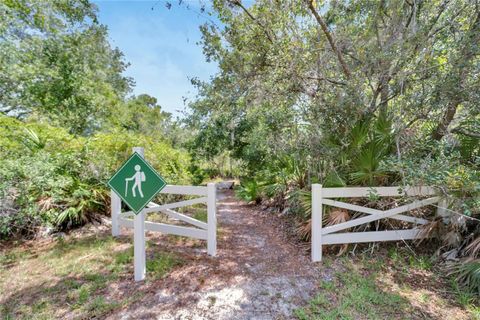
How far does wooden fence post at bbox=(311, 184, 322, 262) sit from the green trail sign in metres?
2.02

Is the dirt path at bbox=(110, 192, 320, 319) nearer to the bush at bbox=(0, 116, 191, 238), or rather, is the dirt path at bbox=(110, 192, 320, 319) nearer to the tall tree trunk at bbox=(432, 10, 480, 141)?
the bush at bbox=(0, 116, 191, 238)

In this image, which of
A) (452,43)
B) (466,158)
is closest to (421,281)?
(466,158)

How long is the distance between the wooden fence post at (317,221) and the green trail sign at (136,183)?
2.02m

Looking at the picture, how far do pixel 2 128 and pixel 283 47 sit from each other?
5.67m

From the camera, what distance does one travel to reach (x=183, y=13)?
5.21 m

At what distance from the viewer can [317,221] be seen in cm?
331

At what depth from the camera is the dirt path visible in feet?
7.64

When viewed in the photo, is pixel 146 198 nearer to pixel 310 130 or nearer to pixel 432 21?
pixel 310 130

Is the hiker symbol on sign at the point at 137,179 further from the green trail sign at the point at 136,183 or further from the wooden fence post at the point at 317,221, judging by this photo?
Result: the wooden fence post at the point at 317,221

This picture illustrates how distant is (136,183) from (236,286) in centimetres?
165

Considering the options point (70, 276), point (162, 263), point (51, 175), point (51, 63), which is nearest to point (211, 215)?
point (162, 263)

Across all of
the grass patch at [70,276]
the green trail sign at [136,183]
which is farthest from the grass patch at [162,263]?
the green trail sign at [136,183]

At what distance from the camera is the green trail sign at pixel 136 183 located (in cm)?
269

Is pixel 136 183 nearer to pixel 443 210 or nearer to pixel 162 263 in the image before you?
pixel 162 263
